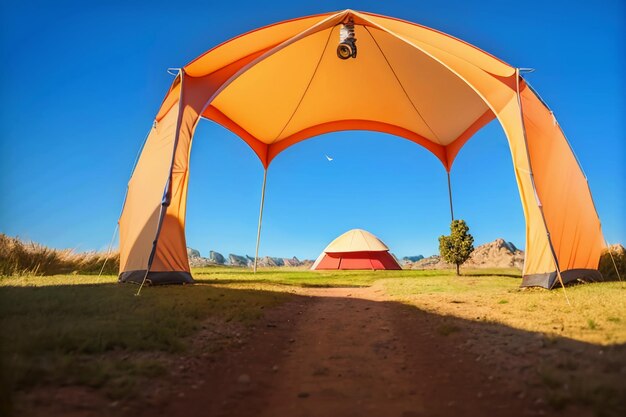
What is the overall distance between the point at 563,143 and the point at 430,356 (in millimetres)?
9593

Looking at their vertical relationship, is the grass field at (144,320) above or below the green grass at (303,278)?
below

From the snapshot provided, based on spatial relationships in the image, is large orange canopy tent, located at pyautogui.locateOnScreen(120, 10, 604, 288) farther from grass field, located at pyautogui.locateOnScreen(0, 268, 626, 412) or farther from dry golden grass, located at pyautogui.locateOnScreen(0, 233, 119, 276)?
dry golden grass, located at pyautogui.locateOnScreen(0, 233, 119, 276)

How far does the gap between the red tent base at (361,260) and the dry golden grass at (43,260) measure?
11711 mm

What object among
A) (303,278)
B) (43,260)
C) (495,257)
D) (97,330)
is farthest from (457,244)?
(43,260)

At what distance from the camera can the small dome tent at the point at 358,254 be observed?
22.3m

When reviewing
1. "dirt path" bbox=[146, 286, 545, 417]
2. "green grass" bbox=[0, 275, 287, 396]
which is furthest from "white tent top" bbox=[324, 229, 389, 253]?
"dirt path" bbox=[146, 286, 545, 417]

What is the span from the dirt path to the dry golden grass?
9.82 meters

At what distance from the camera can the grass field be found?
128 inches

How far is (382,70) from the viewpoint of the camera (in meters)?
14.3

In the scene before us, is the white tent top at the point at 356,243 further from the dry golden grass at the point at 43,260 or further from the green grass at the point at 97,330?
the green grass at the point at 97,330

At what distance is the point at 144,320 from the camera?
4941mm

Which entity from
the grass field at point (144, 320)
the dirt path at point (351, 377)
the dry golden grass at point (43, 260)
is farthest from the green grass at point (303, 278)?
the dirt path at point (351, 377)

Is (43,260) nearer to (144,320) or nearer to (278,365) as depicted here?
(144,320)

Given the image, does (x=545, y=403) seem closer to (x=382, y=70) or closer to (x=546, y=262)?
(x=546, y=262)
